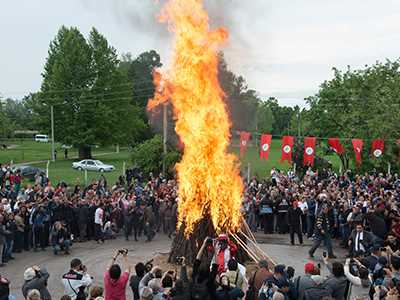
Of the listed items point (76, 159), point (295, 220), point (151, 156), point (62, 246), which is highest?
point (151, 156)

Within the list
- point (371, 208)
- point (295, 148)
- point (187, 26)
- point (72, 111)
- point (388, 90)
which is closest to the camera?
point (187, 26)

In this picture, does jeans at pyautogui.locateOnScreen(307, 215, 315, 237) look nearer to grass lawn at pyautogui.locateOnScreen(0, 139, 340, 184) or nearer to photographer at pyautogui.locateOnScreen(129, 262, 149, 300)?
photographer at pyautogui.locateOnScreen(129, 262, 149, 300)

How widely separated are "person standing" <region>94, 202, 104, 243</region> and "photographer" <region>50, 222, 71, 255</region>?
5.91 ft

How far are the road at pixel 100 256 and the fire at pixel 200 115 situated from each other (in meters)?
2.77

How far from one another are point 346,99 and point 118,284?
3154 centimetres

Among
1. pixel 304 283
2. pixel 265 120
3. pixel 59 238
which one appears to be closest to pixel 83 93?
pixel 59 238

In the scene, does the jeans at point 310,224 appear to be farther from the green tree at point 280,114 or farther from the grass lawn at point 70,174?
the green tree at point 280,114

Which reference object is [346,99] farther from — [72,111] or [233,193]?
[72,111]

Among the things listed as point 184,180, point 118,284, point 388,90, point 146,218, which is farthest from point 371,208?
point 388,90

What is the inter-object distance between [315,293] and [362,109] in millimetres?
29121

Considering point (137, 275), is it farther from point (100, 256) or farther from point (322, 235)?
point (322, 235)

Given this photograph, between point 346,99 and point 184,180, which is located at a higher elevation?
point 346,99

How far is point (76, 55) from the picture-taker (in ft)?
184

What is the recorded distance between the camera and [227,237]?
Result: 1322cm
